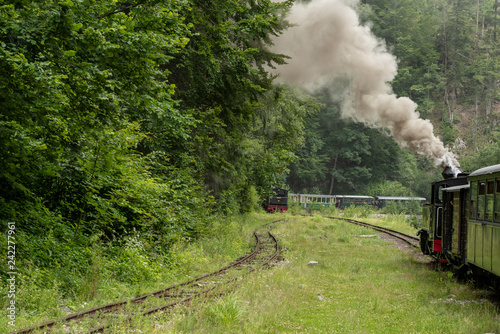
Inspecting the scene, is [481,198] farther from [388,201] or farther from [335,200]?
[335,200]

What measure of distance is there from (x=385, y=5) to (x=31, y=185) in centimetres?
5491

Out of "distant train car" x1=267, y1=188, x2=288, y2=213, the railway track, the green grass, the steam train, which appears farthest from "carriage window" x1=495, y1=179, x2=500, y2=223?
"distant train car" x1=267, y1=188, x2=288, y2=213

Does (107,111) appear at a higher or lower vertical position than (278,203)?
higher

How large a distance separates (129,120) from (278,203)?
1356 inches

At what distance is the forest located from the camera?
7180mm

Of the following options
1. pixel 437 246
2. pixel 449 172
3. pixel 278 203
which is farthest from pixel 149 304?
pixel 278 203

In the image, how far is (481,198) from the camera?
9656mm

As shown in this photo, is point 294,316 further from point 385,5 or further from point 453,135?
point 453,135

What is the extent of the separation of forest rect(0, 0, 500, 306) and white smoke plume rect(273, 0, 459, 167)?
4.99 feet

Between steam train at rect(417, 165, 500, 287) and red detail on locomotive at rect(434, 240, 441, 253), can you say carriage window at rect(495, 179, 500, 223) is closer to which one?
steam train at rect(417, 165, 500, 287)

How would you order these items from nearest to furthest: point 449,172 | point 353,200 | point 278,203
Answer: point 449,172, point 278,203, point 353,200

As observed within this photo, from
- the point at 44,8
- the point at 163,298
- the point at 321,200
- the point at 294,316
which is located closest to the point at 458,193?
the point at 294,316

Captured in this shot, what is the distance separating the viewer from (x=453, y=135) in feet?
221

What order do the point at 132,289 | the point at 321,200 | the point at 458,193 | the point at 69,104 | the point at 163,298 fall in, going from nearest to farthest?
the point at 69,104
the point at 163,298
the point at 132,289
the point at 458,193
the point at 321,200
